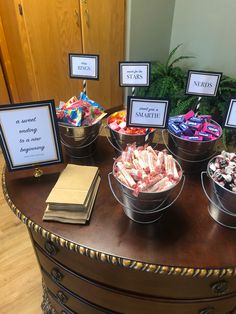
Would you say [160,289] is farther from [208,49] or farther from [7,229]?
[208,49]

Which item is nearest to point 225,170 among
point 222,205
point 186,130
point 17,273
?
point 222,205

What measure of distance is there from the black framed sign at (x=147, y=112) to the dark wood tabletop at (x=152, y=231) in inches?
8.8

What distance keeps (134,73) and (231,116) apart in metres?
0.38

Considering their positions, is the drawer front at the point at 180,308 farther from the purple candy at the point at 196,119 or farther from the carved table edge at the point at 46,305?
the purple candy at the point at 196,119

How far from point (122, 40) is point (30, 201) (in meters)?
2.24

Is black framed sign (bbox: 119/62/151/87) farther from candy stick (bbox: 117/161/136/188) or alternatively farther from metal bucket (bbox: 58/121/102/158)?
candy stick (bbox: 117/161/136/188)

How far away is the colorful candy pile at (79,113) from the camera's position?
84cm

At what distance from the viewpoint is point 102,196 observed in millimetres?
769

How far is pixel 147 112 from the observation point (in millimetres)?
777

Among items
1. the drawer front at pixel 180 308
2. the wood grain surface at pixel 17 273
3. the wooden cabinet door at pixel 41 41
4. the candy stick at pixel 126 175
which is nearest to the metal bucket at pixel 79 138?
the candy stick at pixel 126 175

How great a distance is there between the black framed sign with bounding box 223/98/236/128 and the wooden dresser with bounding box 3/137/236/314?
196 millimetres

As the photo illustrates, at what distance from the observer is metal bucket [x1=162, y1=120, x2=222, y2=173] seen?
78 cm

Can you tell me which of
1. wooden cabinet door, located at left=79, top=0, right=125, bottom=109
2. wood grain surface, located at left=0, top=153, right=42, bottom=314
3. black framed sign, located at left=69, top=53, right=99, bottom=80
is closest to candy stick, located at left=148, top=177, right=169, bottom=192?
black framed sign, located at left=69, top=53, right=99, bottom=80

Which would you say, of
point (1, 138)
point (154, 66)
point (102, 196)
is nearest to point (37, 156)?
point (1, 138)
